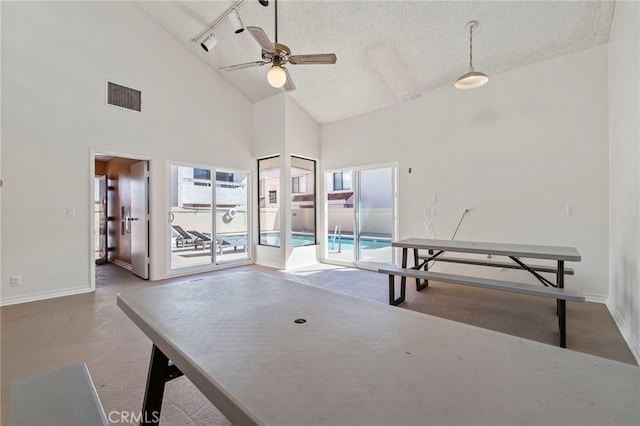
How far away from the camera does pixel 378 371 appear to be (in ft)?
2.53

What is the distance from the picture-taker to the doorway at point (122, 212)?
4.84 metres

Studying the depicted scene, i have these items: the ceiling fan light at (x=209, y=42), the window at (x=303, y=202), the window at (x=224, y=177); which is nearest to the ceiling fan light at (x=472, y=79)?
the window at (x=303, y=202)

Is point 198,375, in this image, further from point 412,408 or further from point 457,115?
point 457,115

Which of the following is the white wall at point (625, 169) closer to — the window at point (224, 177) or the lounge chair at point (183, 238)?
the window at point (224, 177)

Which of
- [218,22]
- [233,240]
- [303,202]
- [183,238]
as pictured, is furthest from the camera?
[303,202]

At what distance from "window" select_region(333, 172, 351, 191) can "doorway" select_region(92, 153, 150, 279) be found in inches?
143

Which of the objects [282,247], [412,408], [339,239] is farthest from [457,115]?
[412,408]

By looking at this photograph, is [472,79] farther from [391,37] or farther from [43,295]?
[43,295]

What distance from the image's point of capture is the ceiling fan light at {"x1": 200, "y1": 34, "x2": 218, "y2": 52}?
4.52 m

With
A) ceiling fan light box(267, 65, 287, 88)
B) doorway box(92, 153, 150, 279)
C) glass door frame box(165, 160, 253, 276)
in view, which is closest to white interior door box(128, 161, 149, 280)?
doorway box(92, 153, 150, 279)

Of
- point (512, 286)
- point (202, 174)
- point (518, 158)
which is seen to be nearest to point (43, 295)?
point (202, 174)

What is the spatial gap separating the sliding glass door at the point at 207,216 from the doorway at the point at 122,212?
45 cm

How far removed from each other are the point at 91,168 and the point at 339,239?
4631 millimetres

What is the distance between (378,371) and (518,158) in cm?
434
